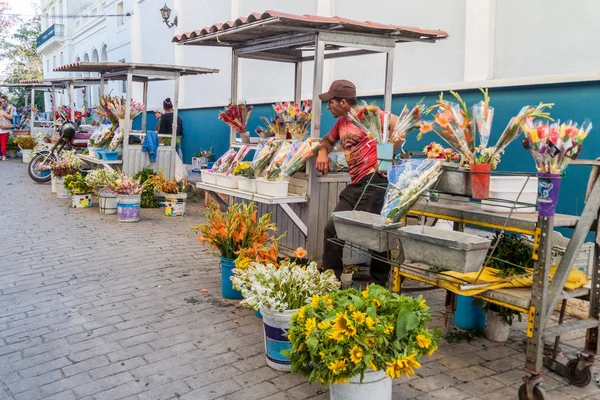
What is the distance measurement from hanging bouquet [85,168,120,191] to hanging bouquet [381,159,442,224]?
22.3 ft

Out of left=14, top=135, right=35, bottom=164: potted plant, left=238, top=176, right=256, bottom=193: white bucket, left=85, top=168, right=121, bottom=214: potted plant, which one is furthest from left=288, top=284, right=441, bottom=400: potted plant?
left=14, top=135, right=35, bottom=164: potted plant

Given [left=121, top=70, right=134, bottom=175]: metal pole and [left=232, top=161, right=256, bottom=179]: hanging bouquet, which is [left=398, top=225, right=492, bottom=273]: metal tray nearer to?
[left=232, top=161, right=256, bottom=179]: hanging bouquet

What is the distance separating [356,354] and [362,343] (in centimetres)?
7

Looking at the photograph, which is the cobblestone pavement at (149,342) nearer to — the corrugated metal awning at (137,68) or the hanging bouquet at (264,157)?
the hanging bouquet at (264,157)

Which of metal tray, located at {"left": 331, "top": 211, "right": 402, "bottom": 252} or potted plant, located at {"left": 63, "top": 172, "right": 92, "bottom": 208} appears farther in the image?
potted plant, located at {"left": 63, "top": 172, "right": 92, "bottom": 208}

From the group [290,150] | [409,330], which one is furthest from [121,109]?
[409,330]

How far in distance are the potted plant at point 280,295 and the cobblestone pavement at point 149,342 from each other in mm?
194

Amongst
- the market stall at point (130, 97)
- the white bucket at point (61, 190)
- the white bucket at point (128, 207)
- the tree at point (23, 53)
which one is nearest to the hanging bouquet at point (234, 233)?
the white bucket at point (128, 207)

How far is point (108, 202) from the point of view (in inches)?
387

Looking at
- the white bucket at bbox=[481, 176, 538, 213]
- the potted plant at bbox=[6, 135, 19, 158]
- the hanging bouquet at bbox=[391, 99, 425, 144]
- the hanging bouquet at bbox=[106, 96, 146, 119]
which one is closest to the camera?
the white bucket at bbox=[481, 176, 538, 213]

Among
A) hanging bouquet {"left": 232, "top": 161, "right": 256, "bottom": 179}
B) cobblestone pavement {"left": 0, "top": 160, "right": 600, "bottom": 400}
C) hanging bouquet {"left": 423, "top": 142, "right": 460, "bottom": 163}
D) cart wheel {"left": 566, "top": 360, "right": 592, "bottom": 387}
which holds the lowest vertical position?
cobblestone pavement {"left": 0, "top": 160, "right": 600, "bottom": 400}

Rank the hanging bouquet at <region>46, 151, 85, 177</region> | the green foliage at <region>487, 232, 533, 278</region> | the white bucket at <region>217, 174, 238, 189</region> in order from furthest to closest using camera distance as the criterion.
Result: the hanging bouquet at <region>46, 151, 85, 177</region>
the white bucket at <region>217, 174, 238, 189</region>
the green foliage at <region>487, 232, 533, 278</region>

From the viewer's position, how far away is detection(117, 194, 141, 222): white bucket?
9.07 metres

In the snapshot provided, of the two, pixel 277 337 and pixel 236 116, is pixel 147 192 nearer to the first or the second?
pixel 236 116
